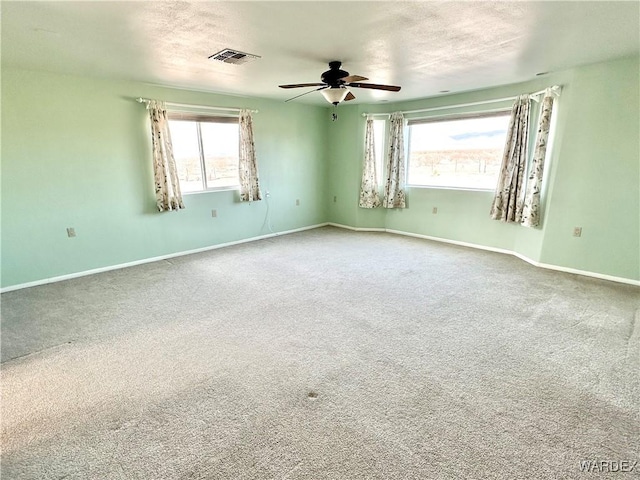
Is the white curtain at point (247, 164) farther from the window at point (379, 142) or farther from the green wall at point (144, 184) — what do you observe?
the window at point (379, 142)

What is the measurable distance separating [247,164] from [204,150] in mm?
696

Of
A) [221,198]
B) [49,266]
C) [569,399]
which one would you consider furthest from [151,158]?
[569,399]

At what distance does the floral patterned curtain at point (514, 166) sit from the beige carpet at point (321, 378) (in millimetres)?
1223

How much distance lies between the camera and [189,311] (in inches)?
124

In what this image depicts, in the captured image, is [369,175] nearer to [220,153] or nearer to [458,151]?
[458,151]

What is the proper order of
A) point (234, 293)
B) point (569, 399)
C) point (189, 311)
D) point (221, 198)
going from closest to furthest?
point (569, 399), point (189, 311), point (234, 293), point (221, 198)

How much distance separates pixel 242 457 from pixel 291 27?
2766mm

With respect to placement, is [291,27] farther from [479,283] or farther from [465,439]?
[479,283]

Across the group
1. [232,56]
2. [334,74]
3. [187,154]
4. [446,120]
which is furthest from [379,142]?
[232,56]

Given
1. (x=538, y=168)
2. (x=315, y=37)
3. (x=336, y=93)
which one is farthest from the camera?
(x=538, y=168)

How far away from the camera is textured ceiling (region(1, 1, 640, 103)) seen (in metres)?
2.07

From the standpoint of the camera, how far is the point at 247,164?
5.34 metres

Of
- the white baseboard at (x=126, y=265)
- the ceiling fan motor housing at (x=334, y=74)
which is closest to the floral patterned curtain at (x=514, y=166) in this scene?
the ceiling fan motor housing at (x=334, y=74)

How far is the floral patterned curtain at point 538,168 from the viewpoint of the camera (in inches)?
156
